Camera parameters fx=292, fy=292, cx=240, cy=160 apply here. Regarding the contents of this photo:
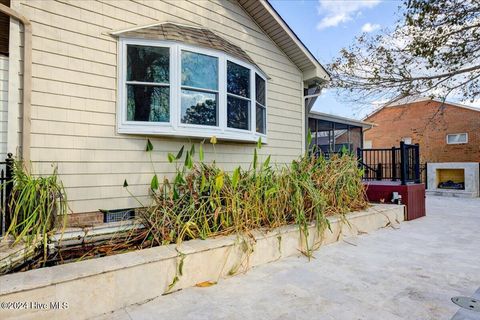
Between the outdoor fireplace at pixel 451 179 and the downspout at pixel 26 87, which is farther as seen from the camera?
the outdoor fireplace at pixel 451 179

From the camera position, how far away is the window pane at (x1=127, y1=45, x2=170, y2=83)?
4.34 meters

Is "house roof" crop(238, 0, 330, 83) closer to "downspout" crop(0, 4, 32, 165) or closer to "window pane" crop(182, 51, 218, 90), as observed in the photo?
"window pane" crop(182, 51, 218, 90)

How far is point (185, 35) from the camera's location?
464 cm

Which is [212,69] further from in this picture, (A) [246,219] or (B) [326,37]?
(B) [326,37]

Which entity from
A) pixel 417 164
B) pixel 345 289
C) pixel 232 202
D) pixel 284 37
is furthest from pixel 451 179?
pixel 232 202

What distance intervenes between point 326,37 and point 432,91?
14.8ft

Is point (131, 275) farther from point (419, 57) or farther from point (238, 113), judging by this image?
point (419, 57)

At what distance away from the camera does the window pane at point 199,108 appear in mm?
4582

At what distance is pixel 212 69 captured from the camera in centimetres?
486

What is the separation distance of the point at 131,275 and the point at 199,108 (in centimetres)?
292

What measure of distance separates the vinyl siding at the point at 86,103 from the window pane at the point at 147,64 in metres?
0.24

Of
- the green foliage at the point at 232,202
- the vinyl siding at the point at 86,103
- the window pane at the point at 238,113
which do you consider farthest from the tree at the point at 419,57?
the vinyl siding at the point at 86,103

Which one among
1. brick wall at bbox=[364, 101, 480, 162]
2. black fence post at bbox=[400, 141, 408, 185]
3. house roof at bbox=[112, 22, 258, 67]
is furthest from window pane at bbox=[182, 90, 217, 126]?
brick wall at bbox=[364, 101, 480, 162]

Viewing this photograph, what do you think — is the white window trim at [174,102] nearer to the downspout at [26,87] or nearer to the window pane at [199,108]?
the window pane at [199,108]
